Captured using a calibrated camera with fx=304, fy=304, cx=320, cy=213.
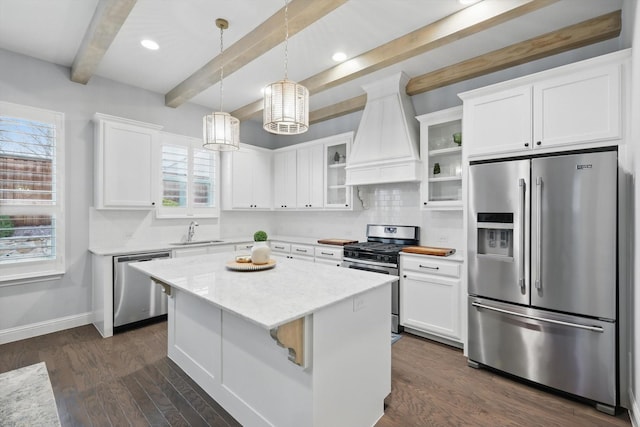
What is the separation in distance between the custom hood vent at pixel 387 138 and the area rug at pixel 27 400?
Answer: 3.38m

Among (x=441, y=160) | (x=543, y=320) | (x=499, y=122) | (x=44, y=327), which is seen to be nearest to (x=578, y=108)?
(x=499, y=122)

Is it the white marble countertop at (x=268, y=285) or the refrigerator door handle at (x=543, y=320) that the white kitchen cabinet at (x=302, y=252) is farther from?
the refrigerator door handle at (x=543, y=320)

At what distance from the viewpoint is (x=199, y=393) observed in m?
2.28

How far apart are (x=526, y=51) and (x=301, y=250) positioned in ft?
11.3

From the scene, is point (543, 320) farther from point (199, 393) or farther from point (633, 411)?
point (199, 393)

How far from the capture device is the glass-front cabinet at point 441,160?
3.40 meters

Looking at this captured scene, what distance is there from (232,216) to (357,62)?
315 cm

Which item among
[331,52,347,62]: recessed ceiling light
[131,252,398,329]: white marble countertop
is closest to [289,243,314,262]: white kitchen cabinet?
[131,252,398,329]: white marble countertop

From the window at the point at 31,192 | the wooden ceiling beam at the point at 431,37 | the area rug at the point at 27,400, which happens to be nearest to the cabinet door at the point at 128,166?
the window at the point at 31,192

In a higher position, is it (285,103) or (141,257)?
(285,103)

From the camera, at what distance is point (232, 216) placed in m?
5.14

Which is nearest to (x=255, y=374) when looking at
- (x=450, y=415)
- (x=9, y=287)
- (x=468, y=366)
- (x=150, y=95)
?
(x=450, y=415)

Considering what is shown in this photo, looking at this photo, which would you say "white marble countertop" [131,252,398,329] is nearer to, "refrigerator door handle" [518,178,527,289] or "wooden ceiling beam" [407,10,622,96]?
"refrigerator door handle" [518,178,527,289]

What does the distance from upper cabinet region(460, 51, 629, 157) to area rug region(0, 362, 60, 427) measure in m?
3.18
